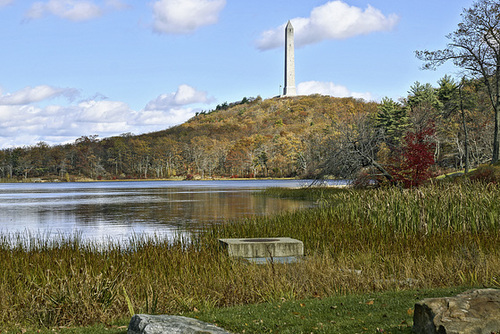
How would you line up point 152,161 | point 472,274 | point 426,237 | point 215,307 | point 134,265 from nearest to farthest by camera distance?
point 215,307 < point 472,274 < point 134,265 < point 426,237 < point 152,161

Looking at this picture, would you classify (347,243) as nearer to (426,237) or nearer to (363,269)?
(426,237)

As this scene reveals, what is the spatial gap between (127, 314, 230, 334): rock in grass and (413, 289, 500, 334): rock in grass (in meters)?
2.27

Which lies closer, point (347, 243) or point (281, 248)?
point (281, 248)

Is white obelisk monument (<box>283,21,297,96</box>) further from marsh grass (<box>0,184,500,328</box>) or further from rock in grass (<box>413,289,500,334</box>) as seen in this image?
rock in grass (<box>413,289,500,334</box>)

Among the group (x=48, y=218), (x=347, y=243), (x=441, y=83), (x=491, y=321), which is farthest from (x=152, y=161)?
(x=491, y=321)

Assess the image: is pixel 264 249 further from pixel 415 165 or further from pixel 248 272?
pixel 415 165

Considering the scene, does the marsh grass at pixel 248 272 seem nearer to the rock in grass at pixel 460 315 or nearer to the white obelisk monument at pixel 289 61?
the rock in grass at pixel 460 315

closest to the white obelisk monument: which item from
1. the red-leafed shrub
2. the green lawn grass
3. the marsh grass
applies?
the red-leafed shrub

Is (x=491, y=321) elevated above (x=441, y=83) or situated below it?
below

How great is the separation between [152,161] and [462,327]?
120624 millimetres

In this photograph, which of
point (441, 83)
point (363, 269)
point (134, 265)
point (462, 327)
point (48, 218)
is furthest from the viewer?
point (441, 83)

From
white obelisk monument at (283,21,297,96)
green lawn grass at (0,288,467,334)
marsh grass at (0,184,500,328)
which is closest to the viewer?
green lawn grass at (0,288,467,334)

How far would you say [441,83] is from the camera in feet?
225

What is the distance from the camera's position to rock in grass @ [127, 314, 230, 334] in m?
5.34
